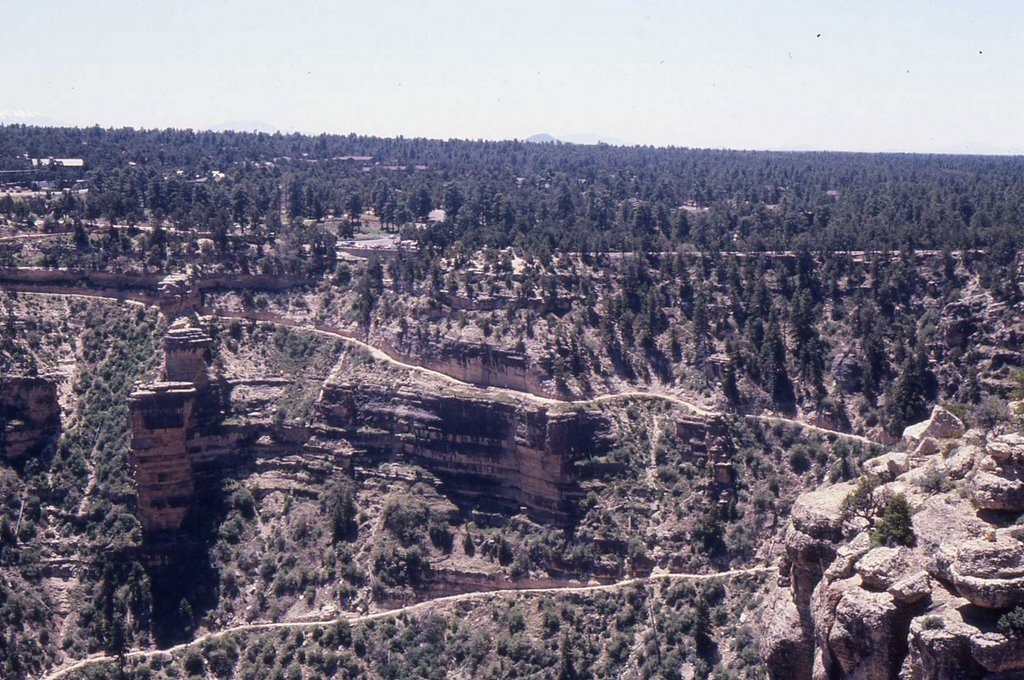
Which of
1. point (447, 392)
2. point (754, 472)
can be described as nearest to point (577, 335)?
point (447, 392)

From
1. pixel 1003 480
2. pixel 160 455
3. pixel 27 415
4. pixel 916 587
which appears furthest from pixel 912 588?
pixel 27 415

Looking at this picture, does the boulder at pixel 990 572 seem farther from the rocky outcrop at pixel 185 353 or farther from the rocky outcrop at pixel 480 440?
the rocky outcrop at pixel 185 353

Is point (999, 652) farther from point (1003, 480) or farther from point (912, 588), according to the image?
point (1003, 480)

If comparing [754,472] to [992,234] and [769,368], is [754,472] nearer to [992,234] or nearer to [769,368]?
[769,368]

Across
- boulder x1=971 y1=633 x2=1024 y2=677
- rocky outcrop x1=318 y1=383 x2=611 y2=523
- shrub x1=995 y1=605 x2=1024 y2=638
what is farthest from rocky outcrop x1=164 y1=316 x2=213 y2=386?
shrub x1=995 y1=605 x2=1024 y2=638

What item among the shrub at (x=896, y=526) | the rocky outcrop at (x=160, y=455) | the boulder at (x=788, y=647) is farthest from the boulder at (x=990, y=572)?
the rocky outcrop at (x=160, y=455)
